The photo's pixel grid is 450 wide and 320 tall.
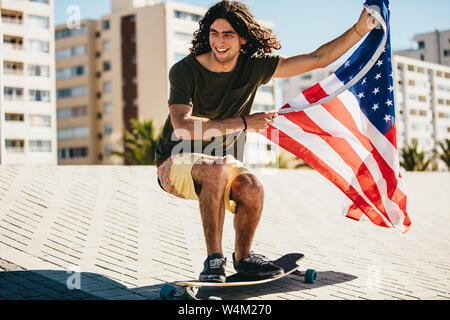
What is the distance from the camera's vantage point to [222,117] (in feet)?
14.0

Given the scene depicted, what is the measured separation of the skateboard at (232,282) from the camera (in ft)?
12.0

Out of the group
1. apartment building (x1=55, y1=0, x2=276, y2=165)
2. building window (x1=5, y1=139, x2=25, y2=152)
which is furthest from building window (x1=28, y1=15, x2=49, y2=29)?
building window (x1=5, y1=139, x2=25, y2=152)

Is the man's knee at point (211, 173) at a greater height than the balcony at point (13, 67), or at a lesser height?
lesser

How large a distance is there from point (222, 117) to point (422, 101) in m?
96.7

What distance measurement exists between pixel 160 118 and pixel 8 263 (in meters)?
56.0

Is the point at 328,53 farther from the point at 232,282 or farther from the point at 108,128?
the point at 108,128

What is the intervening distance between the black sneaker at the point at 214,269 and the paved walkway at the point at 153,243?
24 centimetres

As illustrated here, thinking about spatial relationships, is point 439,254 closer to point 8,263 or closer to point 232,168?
point 232,168

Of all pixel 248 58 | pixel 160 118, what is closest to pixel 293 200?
pixel 248 58

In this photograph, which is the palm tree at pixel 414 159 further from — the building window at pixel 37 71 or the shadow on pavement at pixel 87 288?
the shadow on pavement at pixel 87 288

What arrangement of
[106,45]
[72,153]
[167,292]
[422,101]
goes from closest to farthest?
[167,292], [106,45], [72,153], [422,101]

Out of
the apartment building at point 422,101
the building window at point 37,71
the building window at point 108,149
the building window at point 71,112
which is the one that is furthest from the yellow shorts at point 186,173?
the apartment building at point 422,101

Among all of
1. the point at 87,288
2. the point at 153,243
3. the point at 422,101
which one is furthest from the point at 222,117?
the point at 422,101

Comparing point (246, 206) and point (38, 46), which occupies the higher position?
point (38, 46)
